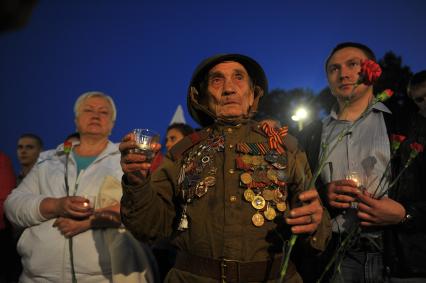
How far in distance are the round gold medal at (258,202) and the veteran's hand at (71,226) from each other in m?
1.93

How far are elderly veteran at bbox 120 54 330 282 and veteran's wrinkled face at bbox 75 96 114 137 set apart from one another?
170cm

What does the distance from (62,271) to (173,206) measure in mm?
1505

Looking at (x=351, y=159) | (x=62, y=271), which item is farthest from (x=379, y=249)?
(x=62, y=271)

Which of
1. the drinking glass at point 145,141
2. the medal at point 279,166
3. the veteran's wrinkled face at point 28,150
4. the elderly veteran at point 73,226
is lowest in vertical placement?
the elderly veteran at point 73,226

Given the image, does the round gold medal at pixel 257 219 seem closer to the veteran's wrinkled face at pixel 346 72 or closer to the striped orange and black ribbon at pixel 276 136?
the striped orange and black ribbon at pixel 276 136

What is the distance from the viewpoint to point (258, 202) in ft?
9.22

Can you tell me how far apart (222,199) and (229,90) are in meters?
0.99

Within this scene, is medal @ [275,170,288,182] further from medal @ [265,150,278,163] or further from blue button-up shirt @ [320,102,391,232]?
blue button-up shirt @ [320,102,391,232]

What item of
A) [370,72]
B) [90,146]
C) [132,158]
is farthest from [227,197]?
[90,146]

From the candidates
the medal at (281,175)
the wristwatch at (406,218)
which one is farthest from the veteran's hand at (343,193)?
the wristwatch at (406,218)

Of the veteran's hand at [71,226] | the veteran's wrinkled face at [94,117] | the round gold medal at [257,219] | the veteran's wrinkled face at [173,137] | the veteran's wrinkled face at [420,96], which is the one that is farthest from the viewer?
the veteran's wrinkled face at [173,137]

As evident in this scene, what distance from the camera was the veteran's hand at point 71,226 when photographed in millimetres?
3744

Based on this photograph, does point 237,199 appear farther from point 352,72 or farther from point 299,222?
point 352,72

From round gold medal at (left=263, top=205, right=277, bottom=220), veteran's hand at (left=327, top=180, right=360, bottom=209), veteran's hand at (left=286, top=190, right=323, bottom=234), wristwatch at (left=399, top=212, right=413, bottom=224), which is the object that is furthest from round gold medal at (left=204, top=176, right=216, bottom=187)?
wristwatch at (left=399, top=212, right=413, bottom=224)
